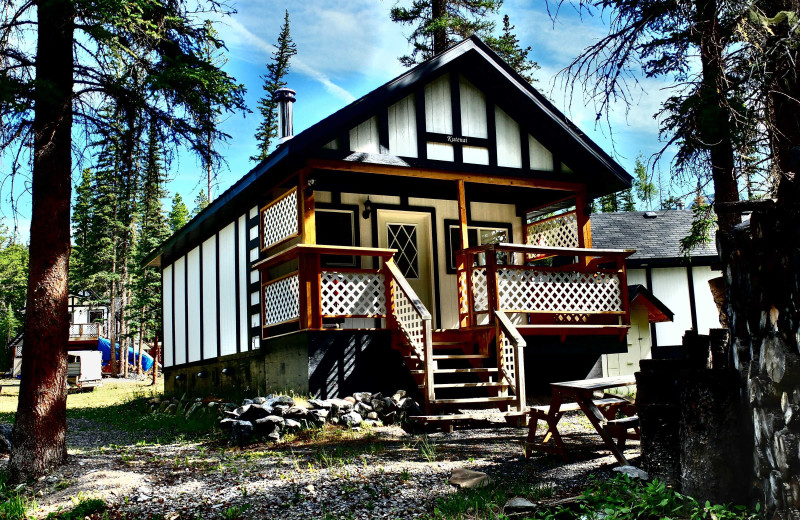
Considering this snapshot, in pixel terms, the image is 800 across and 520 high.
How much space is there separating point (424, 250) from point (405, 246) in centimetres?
43

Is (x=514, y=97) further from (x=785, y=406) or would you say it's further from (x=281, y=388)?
(x=785, y=406)

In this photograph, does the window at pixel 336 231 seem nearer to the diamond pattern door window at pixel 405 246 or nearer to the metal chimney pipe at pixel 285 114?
the diamond pattern door window at pixel 405 246

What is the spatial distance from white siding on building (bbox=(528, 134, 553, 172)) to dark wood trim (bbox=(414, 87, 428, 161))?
2.21 metres

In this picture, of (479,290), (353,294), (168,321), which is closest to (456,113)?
(479,290)

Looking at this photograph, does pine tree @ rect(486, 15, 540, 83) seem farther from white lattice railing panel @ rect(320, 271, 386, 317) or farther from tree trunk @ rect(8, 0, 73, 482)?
tree trunk @ rect(8, 0, 73, 482)

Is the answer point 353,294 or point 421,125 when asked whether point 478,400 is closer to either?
point 353,294

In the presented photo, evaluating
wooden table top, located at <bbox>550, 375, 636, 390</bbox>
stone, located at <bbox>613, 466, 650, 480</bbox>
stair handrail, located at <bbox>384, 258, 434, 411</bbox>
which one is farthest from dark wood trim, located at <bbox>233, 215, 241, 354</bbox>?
stone, located at <bbox>613, 466, 650, 480</bbox>

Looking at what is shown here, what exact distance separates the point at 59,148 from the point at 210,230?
8.84 m

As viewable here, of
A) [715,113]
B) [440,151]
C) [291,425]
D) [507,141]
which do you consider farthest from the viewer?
[507,141]

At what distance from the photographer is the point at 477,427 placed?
998 centimetres

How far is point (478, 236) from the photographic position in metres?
14.5

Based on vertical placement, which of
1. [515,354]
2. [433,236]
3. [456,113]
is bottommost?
[515,354]

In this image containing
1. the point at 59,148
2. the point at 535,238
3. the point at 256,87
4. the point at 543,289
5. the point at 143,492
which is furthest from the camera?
the point at 256,87

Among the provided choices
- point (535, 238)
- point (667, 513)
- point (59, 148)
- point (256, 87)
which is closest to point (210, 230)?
point (535, 238)
